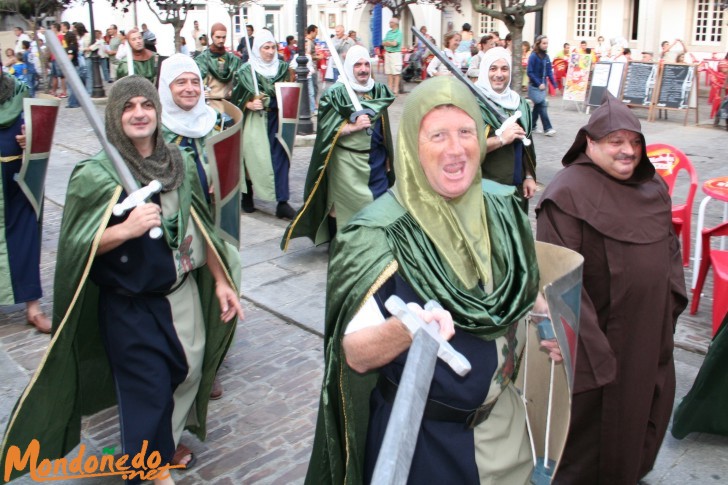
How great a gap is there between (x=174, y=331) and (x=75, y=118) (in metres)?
15.1

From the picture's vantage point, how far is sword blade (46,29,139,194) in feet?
10.2

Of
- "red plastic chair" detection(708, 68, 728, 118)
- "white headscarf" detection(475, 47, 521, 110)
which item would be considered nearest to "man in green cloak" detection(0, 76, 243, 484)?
"white headscarf" detection(475, 47, 521, 110)

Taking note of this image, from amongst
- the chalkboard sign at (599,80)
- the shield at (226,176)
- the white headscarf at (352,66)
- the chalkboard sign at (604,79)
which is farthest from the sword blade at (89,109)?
the chalkboard sign at (599,80)

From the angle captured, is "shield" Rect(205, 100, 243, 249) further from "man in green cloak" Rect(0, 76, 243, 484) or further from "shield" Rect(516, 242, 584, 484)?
"shield" Rect(516, 242, 584, 484)

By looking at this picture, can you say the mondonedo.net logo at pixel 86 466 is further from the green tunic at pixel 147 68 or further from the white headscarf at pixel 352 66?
the green tunic at pixel 147 68

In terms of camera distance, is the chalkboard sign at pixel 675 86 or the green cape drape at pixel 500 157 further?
the chalkboard sign at pixel 675 86

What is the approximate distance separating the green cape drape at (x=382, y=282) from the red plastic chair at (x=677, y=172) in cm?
422

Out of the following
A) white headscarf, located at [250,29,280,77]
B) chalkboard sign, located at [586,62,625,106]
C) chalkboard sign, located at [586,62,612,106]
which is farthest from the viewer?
chalkboard sign, located at [586,62,612,106]

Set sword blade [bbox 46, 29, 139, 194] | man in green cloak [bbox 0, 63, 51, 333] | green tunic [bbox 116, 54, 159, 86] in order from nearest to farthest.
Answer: sword blade [bbox 46, 29, 139, 194] → man in green cloak [bbox 0, 63, 51, 333] → green tunic [bbox 116, 54, 159, 86]

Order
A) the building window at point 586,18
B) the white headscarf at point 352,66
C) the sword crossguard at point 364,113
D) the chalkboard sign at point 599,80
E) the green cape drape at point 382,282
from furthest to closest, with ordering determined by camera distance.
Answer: the building window at point 586,18 → the chalkboard sign at point 599,80 → the white headscarf at point 352,66 → the sword crossguard at point 364,113 → the green cape drape at point 382,282

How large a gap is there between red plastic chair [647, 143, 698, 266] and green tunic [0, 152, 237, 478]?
4.16 metres

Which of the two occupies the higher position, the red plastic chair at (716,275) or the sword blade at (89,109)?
the sword blade at (89,109)

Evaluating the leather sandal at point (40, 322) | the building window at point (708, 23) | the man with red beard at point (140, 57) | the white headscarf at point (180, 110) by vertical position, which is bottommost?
the leather sandal at point (40, 322)

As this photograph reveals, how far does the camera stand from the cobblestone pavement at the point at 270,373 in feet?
13.1
